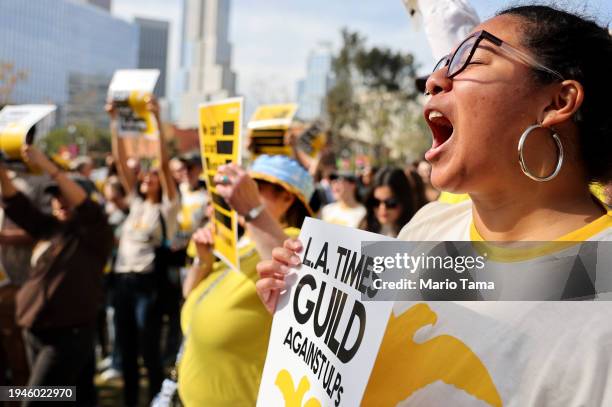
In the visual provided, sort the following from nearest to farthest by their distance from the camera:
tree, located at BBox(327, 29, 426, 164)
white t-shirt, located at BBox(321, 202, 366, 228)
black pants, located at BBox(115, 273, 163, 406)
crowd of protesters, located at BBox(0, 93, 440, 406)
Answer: crowd of protesters, located at BBox(0, 93, 440, 406) → black pants, located at BBox(115, 273, 163, 406) → white t-shirt, located at BBox(321, 202, 366, 228) → tree, located at BBox(327, 29, 426, 164)

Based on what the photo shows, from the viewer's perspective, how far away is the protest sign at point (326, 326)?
109 cm

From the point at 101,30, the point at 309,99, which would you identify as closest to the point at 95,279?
the point at 309,99

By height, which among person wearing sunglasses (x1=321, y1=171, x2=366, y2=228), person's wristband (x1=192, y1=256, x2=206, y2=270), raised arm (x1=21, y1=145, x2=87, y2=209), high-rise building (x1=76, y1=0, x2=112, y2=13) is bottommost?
person wearing sunglasses (x1=321, y1=171, x2=366, y2=228)

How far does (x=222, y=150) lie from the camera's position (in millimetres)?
2361

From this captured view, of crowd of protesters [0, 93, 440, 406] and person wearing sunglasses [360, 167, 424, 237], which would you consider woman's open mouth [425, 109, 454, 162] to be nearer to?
crowd of protesters [0, 93, 440, 406]

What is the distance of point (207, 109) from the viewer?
256 cm

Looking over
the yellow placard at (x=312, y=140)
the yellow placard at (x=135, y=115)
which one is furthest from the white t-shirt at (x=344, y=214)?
the yellow placard at (x=135, y=115)

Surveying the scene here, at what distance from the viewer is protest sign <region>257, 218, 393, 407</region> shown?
3.59 feet

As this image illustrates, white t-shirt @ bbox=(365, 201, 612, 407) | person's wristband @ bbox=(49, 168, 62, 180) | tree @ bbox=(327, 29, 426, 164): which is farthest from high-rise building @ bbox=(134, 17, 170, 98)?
white t-shirt @ bbox=(365, 201, 612, 407)

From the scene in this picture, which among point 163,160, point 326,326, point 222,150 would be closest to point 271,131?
point 163,160

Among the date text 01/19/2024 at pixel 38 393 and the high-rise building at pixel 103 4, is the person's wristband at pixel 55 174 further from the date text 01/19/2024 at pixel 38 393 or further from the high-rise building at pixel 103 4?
the high-rise building at pixel 103 4

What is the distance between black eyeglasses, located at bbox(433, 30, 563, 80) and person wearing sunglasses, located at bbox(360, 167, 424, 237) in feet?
10.2

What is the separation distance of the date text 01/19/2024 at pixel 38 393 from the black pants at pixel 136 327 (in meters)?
1.84

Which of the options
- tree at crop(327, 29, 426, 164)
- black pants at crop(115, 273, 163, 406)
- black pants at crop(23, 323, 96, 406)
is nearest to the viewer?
black pants at crop(23, 323, 96, 406)
